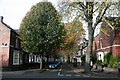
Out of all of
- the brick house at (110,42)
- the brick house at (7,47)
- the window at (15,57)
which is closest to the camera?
the brick house at (7,47)

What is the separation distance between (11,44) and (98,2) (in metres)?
22.5

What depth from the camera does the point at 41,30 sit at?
4634 cm

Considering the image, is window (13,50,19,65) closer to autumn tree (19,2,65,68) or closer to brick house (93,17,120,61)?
autumn tree (19,2,65,68)

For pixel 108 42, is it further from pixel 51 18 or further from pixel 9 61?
pixel 9 61

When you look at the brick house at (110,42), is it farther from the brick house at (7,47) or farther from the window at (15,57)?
the window at (15,57)

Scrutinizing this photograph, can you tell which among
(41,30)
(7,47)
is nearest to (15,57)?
(7,47)

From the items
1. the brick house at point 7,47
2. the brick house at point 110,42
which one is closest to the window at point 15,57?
the brick house at point 7,47

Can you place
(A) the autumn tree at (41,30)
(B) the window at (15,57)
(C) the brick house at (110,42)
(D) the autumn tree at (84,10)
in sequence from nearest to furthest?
1. (D) the autumn tree at (84,10)
2. (A) the autumn tree at (41,30)
3. (C) the brick house at (110,42)
4. (B) the window at (15,57)

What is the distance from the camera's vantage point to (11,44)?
48.8 meters

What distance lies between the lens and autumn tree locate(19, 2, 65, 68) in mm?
45969

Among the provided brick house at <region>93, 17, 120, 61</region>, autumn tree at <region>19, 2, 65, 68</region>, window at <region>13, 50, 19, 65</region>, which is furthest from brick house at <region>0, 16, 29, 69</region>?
brick house at <region>93, 17, 120, 61</region>

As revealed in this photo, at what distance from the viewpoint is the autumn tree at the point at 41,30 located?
46.0 meters

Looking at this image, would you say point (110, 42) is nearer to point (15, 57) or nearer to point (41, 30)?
point (41, 30)

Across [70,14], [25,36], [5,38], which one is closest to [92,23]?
[70,14]
